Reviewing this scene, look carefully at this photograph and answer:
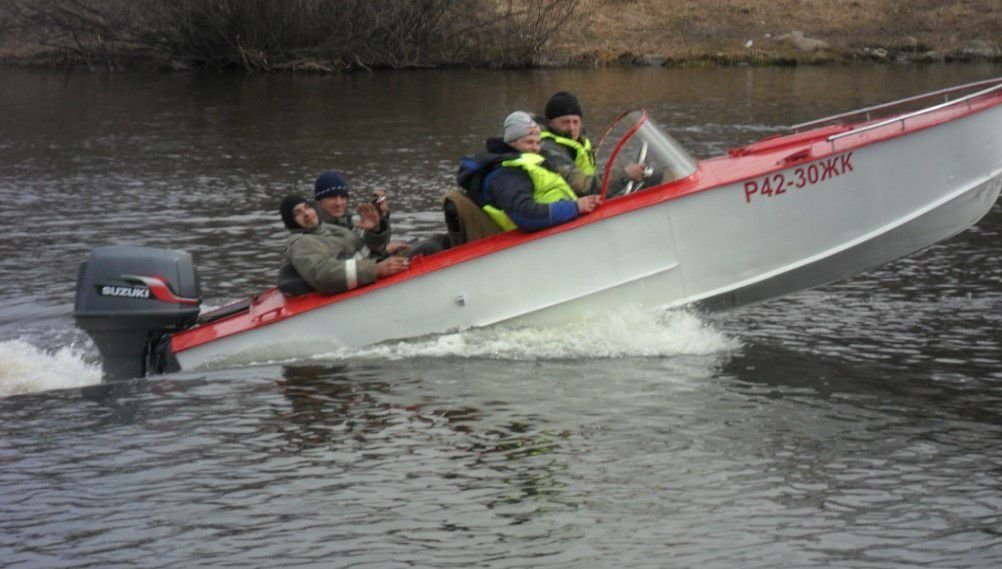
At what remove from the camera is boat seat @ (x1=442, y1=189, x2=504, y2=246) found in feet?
36.4

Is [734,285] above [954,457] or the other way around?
above

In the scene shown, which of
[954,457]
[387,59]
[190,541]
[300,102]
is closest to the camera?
[190,541]

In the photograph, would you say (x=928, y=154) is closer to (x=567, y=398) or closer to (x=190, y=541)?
(x=567, y=398)

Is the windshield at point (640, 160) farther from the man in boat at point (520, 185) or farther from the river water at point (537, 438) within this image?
the river water at point (537, 438)

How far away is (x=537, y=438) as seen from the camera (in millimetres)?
9414

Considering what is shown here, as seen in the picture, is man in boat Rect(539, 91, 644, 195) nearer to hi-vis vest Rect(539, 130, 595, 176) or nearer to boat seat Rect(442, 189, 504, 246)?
hi-vis vest Rect(539, 130, 595, 176)

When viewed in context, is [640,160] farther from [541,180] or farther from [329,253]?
[329,253]

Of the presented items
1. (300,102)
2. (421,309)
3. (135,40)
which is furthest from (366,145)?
(135,40)

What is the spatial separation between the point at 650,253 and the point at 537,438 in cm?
197

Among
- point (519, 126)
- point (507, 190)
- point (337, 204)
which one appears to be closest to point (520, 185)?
point (507, 190)

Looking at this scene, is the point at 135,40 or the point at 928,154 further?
the point at 135,40

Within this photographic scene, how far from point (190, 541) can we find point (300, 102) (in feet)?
83.9

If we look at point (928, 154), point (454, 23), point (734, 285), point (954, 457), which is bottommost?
point (954, 457)

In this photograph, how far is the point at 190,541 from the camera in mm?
7832
